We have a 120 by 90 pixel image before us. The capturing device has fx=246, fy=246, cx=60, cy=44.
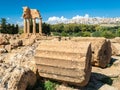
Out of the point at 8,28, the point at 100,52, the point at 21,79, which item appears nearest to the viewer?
the point at 21,79

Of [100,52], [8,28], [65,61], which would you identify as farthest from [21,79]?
[8,28]

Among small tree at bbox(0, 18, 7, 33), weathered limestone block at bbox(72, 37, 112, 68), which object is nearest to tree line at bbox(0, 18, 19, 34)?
small tree at bbox(0, 18, 7, 33)

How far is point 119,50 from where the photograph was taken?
40.2 feet

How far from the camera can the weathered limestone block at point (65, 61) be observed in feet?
22.5

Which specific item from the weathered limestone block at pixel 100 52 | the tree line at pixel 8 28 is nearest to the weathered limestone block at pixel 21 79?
the weathered limestone block at pixel 100 52

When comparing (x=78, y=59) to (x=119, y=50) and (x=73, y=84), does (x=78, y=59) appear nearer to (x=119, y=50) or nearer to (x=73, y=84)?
(x=73, y=84)

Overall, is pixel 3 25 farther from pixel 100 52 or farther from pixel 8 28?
pixel 100 52

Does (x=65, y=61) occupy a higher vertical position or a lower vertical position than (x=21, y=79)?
higher

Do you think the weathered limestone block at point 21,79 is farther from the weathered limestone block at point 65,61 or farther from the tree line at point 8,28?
the tree line at point 8,28

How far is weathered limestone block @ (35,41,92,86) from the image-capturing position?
6867 mm

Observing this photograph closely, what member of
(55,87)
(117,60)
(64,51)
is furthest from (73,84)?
(117,60)

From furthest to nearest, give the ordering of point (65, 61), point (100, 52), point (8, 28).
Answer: point (8, 28) → point (100, 52) → point (65, 61)

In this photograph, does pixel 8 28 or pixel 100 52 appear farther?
pixel 8 28

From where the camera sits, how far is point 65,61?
7.02 m
